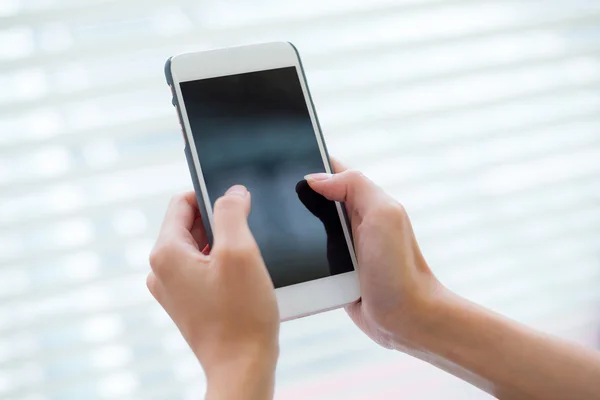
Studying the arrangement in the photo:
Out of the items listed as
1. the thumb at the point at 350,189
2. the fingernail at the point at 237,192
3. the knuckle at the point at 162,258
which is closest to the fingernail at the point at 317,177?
the thumb at the point at 350,189

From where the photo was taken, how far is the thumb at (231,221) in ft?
1.72

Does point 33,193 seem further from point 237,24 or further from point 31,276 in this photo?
point 237,24

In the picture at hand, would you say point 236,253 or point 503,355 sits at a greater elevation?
point 236,253

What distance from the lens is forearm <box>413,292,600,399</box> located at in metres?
0.64

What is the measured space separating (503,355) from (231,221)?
37cm

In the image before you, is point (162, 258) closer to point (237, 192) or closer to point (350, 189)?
point (237, 192)

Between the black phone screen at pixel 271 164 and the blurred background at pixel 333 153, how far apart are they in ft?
0.77

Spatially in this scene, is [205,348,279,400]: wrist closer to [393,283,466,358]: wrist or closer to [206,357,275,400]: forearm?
[206,357,275,400]: forearm

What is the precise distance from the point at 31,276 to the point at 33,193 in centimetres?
13

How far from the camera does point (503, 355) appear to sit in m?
0.65

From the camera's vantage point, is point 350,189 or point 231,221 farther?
point 350,189

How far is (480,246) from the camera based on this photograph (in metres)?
1.13

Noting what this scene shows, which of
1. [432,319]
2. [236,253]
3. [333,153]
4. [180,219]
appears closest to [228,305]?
[236,253]

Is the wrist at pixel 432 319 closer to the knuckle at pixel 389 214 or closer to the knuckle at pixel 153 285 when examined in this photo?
the knuckle at pixel 389 214
